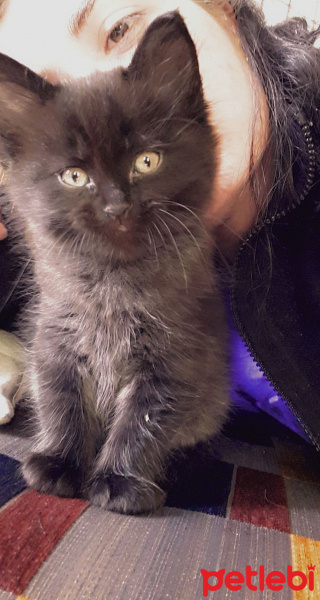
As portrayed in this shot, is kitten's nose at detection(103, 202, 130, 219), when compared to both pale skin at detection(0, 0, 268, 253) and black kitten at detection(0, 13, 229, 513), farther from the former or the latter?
pale skin at detection(0, 0, 268, 253)

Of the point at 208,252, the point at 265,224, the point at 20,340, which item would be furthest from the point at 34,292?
the point at 265,224

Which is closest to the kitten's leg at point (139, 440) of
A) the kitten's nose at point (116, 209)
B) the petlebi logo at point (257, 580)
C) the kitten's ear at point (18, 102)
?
the petlebi logo at point (257, 580)

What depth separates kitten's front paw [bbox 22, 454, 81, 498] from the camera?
79cm

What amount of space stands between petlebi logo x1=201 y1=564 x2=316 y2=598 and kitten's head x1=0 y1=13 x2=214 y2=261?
0.52 meters

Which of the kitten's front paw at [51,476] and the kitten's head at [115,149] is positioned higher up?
the kitten's head at [115,149]

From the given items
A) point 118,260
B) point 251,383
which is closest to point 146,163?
point 118,260

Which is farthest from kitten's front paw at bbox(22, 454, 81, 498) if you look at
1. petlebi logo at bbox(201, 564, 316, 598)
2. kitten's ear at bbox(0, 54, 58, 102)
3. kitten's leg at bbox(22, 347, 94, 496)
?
kitten's ear at bbox(0, 54, 58, 102)

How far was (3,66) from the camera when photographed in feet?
2.62

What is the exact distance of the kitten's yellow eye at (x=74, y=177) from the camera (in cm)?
79

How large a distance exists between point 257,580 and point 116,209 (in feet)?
1.86

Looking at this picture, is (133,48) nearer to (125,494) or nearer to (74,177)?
(74,177)

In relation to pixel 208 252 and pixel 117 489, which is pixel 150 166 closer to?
pixel 208 252

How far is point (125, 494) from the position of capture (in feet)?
2.54

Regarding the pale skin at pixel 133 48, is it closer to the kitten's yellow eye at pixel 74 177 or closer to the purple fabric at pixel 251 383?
the kitten's yellow eye at pixel 74 177
